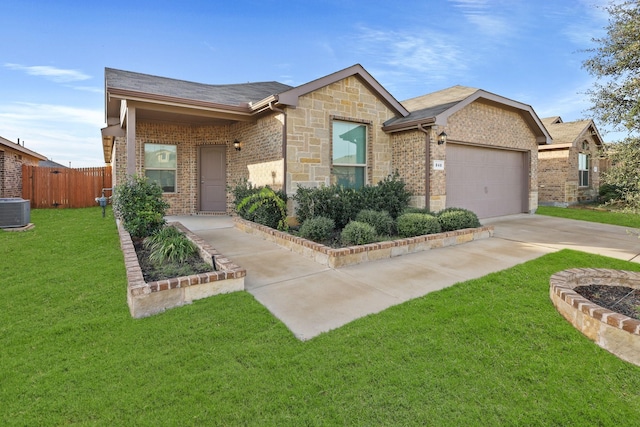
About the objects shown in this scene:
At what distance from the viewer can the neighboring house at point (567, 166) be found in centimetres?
1562

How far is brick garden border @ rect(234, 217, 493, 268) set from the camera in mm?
5180

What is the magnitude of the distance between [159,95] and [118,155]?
4.45 meters

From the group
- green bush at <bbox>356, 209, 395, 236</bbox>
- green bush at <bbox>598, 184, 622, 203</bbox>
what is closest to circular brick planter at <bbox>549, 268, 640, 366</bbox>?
green bush at <bbox>356, 209, 395, 236</bbox>

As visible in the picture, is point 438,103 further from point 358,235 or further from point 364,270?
point 364,270

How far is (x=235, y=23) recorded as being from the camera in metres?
10.6

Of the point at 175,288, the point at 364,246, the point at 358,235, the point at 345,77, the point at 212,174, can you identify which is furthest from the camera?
the point at 212,174

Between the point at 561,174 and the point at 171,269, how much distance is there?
17950 mm

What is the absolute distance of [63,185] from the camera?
1505 cm

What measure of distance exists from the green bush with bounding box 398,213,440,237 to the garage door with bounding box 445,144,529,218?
121 inches

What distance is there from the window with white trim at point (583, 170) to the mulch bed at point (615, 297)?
15.9 meters

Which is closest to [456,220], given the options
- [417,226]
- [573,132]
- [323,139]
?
[417,226]

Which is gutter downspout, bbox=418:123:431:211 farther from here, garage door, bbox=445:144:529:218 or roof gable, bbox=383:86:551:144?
garage door, bbox=445:144:529:218

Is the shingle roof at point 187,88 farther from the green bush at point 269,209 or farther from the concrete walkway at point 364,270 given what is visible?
the concrete walkway at point 364,270

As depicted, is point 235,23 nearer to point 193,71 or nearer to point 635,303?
point 193,71
